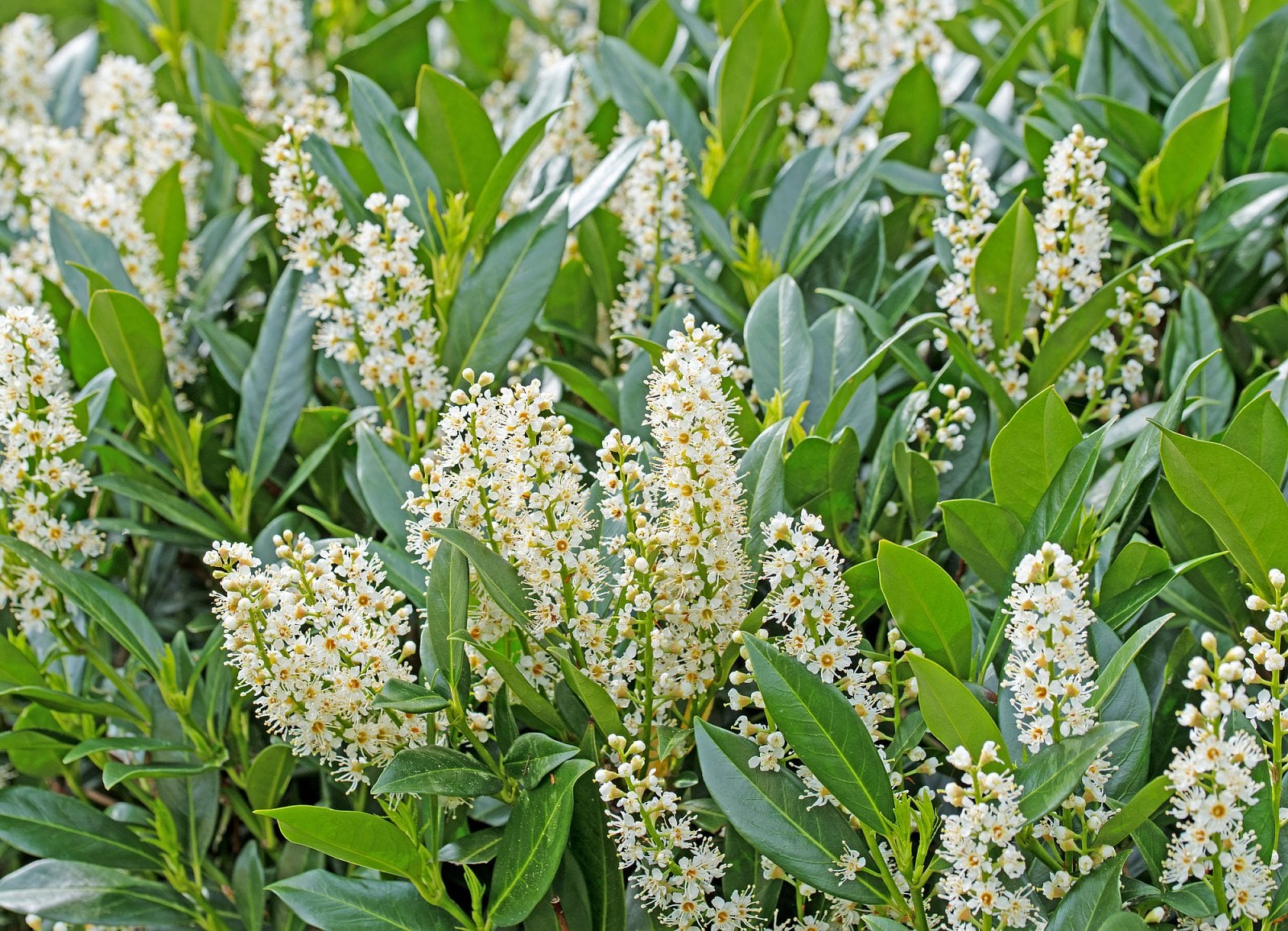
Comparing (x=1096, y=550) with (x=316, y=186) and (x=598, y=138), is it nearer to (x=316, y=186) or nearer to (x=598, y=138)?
(x=316, y=186)

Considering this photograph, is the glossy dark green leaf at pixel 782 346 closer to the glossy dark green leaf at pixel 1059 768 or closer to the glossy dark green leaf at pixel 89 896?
the glossy dark green leaf at pixel 1059 768

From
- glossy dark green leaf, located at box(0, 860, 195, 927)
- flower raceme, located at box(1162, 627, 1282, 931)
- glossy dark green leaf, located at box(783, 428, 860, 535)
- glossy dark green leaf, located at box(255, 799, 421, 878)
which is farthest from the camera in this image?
glossy dark green leaf, located at box(0, 860, 195, 927)

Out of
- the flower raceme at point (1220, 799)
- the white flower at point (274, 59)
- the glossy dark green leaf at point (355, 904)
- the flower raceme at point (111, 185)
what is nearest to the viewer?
the flower raceme at point (1220, 799)

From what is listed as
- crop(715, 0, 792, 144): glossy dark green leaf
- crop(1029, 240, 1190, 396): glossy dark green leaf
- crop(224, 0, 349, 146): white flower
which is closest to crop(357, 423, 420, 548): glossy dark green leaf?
crop(1029, 240, 1190, 396): glossy dark green leaf

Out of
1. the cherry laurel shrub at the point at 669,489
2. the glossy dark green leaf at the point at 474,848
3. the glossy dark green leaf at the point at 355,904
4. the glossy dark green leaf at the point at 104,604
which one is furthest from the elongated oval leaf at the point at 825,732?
the glossy dark green leaf at the point at 104,604

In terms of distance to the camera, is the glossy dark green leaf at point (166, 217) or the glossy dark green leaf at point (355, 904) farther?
the glossy dark green leaf at point (166, 217)

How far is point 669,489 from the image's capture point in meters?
1.47

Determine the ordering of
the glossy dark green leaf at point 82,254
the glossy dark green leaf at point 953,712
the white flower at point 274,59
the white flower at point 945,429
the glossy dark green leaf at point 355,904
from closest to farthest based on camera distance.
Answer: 1. the glossy dark green leaf at point 953,712
2. the glossy dark green leaf at point 355,904
3. the white flower at point 945,429
4. the glossy dark green leaf at point 82,254
5. the white flower at point 274,59

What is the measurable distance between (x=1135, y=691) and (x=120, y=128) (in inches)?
102

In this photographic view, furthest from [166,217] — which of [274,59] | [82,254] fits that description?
[274,59]

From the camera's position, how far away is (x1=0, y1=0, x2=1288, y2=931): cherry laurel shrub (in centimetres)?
144

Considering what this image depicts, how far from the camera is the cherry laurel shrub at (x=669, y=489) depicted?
1441 mm

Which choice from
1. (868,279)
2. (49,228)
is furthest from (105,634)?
(868,279)

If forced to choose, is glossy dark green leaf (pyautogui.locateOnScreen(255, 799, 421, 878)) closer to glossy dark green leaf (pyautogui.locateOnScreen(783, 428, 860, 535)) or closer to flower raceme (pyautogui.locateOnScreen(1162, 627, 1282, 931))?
glossy dark green leaf (pyautogui.locateOnScreen(783, 428, 860, 535))
